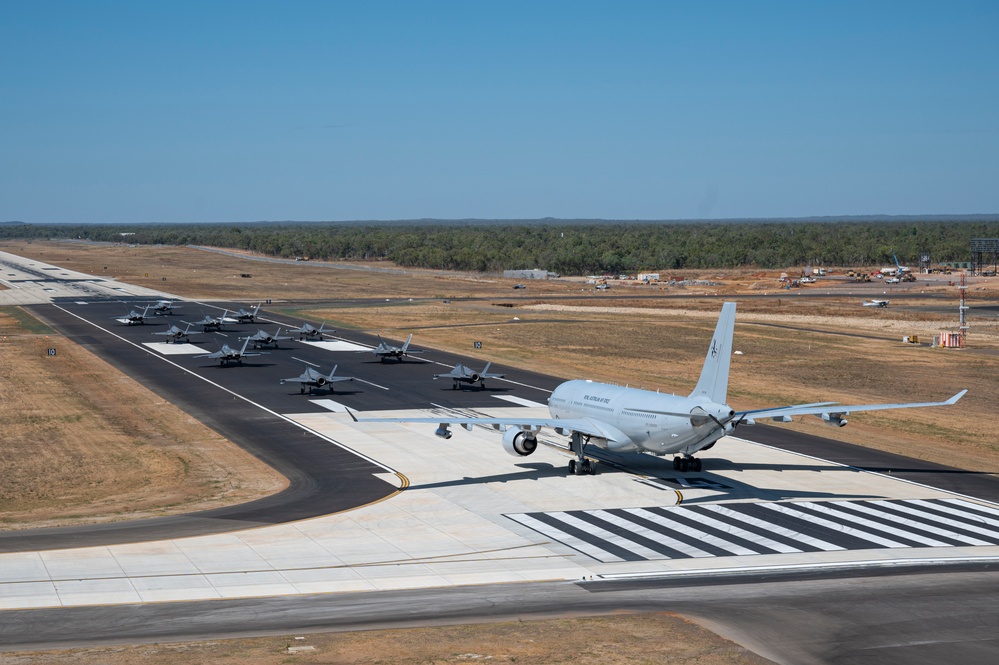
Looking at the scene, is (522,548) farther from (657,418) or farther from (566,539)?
(657,418)

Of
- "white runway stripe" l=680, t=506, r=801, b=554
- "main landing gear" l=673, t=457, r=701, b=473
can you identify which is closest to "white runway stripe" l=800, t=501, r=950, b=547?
"white runway stripe" l=680, t=506, r=801, b=554

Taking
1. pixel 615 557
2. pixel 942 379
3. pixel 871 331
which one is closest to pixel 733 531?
pixel 615 557

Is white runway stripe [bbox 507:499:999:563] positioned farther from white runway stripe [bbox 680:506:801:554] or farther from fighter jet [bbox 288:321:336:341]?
fighter jet [bbox 288:321:336:341]

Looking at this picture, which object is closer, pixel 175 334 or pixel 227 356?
pixel 227 356

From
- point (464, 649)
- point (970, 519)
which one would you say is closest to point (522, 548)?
point (464, 649)

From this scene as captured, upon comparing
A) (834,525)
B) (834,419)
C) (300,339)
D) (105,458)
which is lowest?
(105,458)

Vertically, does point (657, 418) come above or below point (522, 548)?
above

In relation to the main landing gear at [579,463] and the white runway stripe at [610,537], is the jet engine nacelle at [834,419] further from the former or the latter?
the white runway stripe at [610,537]

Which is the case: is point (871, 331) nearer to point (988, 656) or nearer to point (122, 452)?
point (122, 452)
